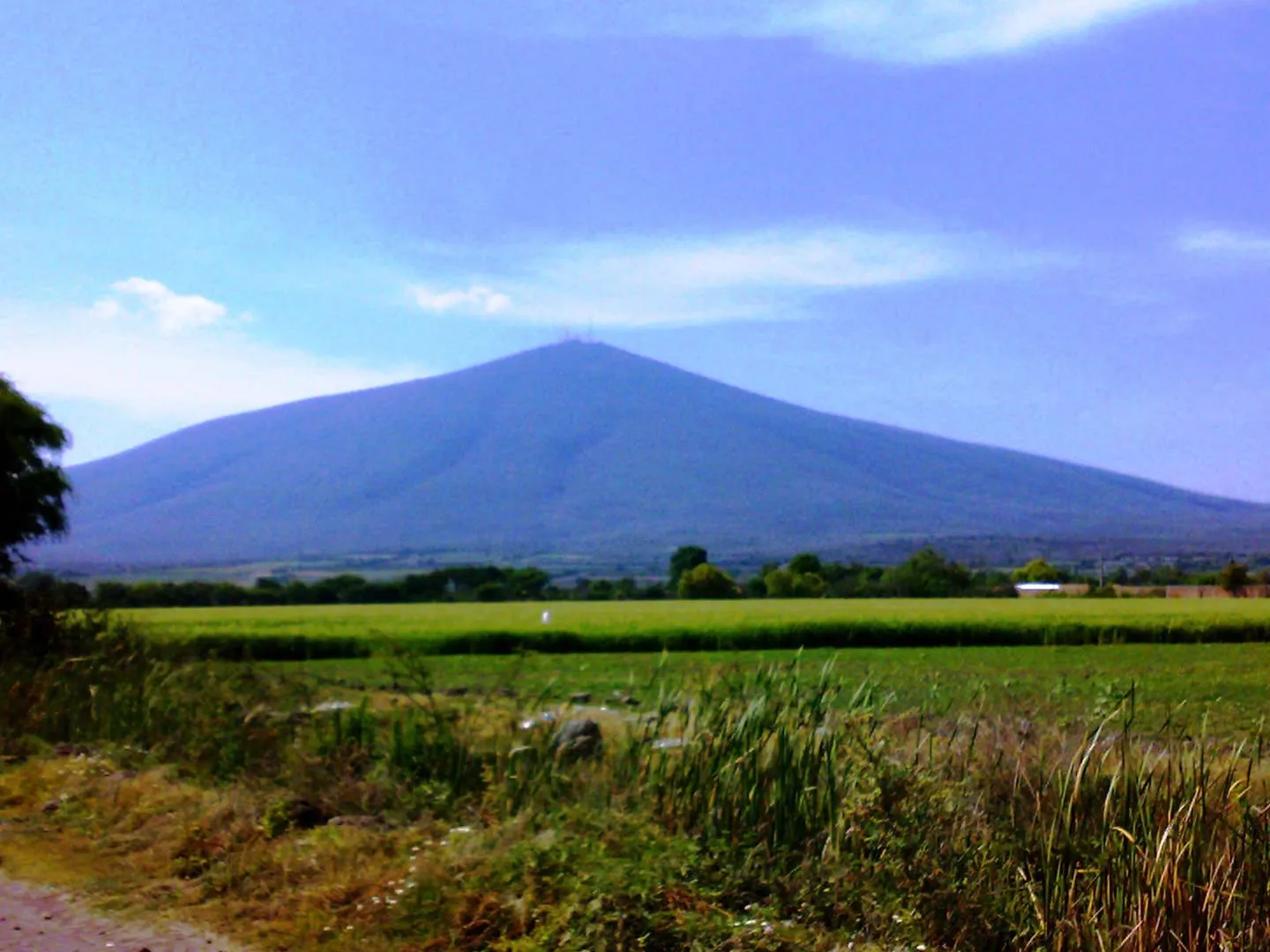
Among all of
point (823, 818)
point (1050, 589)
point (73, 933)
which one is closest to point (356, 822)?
point (73, 933)

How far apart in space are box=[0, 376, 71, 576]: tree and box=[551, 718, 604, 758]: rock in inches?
364

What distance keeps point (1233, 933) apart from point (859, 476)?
183 m

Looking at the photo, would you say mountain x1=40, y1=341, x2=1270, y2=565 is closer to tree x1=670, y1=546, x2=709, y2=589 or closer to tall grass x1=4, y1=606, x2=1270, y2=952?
tree x1=670, y1=546, x2=709, y2=589

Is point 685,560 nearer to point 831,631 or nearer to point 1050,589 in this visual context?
point 1050,589

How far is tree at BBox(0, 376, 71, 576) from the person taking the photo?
52.2 ft

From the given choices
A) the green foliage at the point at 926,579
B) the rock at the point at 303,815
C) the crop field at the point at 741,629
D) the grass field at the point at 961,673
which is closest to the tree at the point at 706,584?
the green foliage at the point at 926,579

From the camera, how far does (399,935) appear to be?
5645 mm

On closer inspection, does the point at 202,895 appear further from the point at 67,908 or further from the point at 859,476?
the point at 859,476

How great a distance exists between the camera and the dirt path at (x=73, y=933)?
5.74 m

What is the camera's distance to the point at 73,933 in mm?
6008

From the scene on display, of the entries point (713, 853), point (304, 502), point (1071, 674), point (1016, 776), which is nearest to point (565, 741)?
point (713, 853)

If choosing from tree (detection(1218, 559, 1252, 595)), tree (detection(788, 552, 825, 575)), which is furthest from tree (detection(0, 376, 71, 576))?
tree (detection(788, 552, 825, 575))

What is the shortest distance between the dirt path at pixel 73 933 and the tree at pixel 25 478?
1060cm

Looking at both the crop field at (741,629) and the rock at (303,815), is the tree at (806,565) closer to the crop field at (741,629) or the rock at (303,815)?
the crop field at (741,629)
